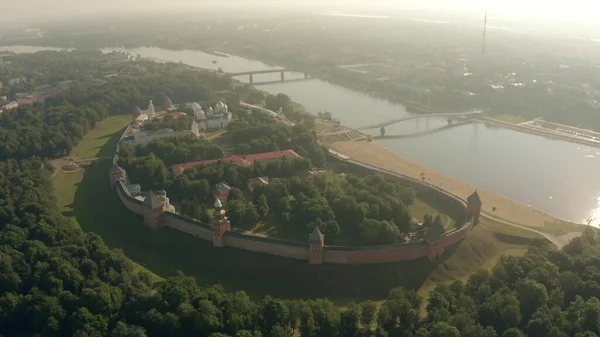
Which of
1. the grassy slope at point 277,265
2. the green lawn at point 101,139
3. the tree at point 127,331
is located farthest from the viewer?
the green lawn at point 101,139

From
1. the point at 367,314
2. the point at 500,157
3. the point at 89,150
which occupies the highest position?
the point at 89,150

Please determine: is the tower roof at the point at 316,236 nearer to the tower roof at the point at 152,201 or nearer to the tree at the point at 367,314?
the tree at the point at 367,314

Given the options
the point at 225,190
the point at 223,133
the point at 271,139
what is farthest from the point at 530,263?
the point at 223,133

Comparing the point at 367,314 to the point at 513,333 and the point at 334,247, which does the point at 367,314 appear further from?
the point at 334,247

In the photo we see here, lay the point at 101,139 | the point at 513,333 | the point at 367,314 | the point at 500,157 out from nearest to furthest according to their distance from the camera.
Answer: the point at 513,333 → the point at 367,314 → the point at 500,157 → the point at 101,139

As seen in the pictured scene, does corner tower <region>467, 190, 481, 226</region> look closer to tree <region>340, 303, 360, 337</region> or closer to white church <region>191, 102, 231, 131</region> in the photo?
tree <region>340, 303, 360, 337</region>

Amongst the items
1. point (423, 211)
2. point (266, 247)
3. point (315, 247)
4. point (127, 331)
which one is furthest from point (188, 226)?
point (423, 211)

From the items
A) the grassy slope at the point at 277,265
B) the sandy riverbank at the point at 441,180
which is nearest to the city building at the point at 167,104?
the sandy riverbank at the point at 441,180
